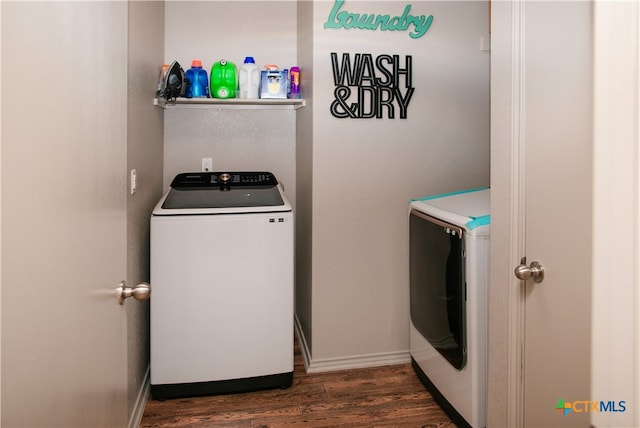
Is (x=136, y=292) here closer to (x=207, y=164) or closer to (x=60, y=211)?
(x=60, y=211)

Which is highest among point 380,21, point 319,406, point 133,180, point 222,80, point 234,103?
point 380,21

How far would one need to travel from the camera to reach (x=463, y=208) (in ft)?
6.82

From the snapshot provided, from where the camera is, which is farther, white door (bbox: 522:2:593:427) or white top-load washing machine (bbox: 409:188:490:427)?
white top-load washing machine (bbox: 409:188:490:427)

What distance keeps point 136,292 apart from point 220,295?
123 cm

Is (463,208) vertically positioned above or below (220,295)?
above

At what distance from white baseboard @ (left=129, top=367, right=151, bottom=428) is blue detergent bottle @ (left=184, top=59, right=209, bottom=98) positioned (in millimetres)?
1511

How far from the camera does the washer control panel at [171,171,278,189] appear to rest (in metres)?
2.69

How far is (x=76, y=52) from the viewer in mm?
833

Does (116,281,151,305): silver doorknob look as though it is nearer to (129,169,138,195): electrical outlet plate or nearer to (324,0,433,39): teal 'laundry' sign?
(129,169,138,195): electrical outlet plate

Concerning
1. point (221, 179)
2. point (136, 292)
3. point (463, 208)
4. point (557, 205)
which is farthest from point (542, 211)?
point (221, 179)

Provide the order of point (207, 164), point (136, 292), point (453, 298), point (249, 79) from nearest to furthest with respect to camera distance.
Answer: point (136, 292), point (453, 298), point (249, 79), point (207, 164)

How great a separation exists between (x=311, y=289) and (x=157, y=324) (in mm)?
813

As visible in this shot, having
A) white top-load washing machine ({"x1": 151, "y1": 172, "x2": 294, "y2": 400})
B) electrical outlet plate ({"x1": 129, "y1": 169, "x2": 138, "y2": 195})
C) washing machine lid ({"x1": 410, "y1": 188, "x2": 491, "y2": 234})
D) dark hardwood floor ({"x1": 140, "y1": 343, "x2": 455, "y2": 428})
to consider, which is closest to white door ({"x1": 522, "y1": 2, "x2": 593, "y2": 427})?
washing machine lid ({"x1": 410, "y1": 188, "x2": 491, "y2": 234})

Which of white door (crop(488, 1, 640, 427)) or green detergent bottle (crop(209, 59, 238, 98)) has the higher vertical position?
green detergent bottle (crop(209, 59, 238, 98))
